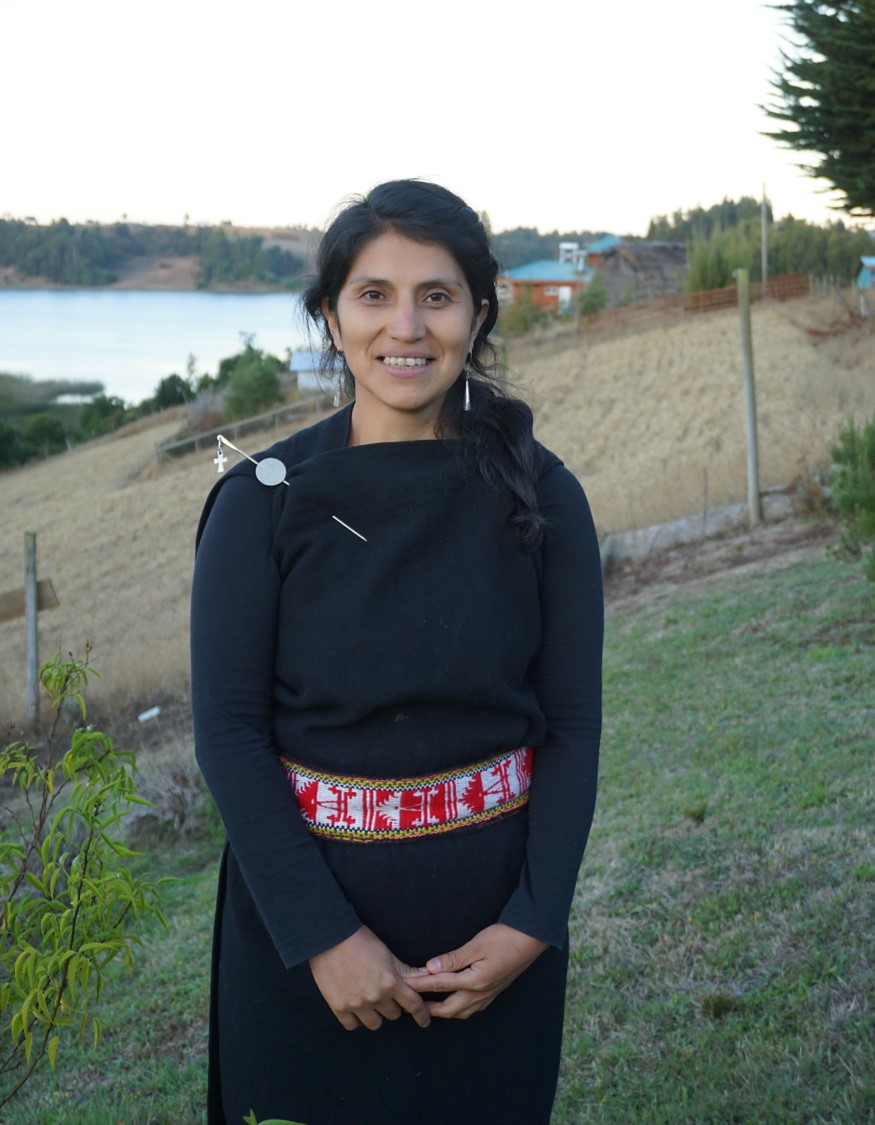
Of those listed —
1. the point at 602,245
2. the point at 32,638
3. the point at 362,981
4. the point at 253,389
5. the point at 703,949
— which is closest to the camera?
the point at 362,981

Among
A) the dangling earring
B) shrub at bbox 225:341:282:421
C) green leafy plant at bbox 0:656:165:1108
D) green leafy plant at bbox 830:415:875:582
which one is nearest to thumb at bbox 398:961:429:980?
green leafy plant at bbox 0:656:165:1108

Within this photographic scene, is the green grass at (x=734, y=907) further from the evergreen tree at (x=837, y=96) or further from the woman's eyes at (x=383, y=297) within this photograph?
the evergreen tree at (x=837, y=96)

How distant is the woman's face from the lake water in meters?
38.5

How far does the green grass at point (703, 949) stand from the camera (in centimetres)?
274

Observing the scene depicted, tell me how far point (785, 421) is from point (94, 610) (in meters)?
12.4

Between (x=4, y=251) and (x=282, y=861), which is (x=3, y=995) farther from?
(x=4, y=251)

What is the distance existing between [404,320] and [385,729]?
2.00 feet

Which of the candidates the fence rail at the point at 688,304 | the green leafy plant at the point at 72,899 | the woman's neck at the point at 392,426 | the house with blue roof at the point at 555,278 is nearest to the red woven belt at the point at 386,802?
the green leafy plant at the point at 72,899

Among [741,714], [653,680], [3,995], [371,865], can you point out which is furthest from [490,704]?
[653,680]

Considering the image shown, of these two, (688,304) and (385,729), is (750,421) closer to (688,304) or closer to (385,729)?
(385,729)

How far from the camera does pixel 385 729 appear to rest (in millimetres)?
1636

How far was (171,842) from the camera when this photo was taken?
605 centimetres

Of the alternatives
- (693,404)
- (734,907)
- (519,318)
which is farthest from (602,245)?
(734,907)

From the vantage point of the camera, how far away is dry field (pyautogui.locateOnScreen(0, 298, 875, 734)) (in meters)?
14.4
